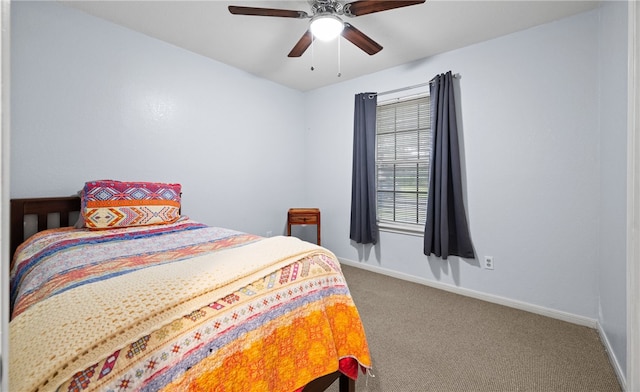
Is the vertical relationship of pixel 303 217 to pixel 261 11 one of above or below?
below

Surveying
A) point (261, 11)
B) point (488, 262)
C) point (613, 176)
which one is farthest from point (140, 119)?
point (613, 176)

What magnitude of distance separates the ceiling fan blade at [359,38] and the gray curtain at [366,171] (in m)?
1.12

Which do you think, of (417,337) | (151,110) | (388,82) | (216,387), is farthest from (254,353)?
(388,82)

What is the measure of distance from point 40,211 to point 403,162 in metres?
3.28

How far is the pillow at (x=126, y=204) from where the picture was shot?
1981 millimetres

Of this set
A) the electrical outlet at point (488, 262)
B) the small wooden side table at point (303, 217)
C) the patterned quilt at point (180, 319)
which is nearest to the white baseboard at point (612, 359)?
the electrical outlet at point (488, 262)

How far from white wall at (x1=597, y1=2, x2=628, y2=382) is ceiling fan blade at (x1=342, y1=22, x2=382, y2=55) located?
1448 millimetres

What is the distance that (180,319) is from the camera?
854 mm

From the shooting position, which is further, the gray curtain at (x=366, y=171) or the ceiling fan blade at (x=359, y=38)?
the gray curtain at (x=366, y=171)

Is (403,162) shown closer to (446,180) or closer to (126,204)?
(446,180)

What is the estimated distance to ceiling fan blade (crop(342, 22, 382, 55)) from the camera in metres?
2.01

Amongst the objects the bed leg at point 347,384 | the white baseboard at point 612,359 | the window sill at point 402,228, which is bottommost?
the white baseboard at point 612,359

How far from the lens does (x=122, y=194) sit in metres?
2.13

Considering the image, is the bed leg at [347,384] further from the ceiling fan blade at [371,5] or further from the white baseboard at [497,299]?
the ceiling fan blade at [371,5]
